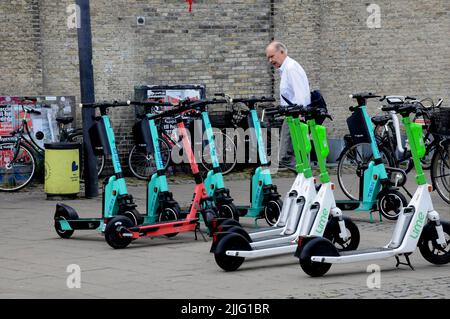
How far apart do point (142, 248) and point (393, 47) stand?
36.4ft

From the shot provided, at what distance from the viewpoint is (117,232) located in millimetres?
10547

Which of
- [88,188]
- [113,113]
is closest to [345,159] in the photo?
[88,188]

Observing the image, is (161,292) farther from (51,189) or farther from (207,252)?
(51,189)

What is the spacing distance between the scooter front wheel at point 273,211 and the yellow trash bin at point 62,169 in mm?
4126

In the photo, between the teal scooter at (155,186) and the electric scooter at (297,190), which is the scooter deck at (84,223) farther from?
the electric scooter at (297,190)

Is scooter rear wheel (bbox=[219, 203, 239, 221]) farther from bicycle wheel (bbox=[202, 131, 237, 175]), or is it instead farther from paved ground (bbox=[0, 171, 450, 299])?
bicycle wheel (bbox=[202, 131, 237, 175])

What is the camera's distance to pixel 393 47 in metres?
20.6

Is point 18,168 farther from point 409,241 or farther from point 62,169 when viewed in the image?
point 409,241

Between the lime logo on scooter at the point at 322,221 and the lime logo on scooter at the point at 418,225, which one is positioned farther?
the lime logo on scooter at the point at 322,221

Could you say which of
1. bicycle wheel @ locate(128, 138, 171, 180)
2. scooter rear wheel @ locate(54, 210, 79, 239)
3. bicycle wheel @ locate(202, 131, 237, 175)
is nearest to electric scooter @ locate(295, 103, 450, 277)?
scooter rear wheel @ locate(54, 210, 79, 239)

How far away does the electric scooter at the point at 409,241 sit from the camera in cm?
866

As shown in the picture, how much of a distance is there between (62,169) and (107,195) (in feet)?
12.9

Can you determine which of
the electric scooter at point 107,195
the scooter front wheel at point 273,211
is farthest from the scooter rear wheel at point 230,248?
the scooter front wheel at point 273,211

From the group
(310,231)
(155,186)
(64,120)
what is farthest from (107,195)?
(64,120)
